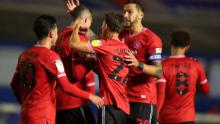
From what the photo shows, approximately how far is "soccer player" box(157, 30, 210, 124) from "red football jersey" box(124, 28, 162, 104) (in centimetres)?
87

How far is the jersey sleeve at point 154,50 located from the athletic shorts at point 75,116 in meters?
0.89

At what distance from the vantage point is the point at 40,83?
271 inches

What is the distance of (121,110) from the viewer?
718 centimetres

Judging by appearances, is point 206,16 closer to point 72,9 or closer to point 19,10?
point 19,10

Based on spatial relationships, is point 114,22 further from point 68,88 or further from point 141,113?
point 141,113

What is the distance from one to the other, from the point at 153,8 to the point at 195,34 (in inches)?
49.2

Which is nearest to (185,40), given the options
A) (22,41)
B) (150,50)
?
(150,50)

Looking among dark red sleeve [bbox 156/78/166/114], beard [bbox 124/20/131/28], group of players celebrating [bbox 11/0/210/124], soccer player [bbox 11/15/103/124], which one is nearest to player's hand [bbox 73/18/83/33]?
group of players celebrating [bbox 11/0/210/124]

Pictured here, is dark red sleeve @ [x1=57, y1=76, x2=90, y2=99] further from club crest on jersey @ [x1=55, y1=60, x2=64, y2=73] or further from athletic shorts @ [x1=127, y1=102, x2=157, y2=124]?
athletic shorts @ [x1=127, y1=102, x2=157, y2=124]

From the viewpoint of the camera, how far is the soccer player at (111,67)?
7.08m

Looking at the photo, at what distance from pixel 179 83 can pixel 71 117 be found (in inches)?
67.1

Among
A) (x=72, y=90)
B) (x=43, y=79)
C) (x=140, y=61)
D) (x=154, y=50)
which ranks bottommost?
(x=72, y=90)

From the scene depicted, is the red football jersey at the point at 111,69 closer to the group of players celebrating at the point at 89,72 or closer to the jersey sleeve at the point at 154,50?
the group of players celebrating at the point at 89,72

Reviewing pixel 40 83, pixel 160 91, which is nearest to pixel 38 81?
pixel 40 83
